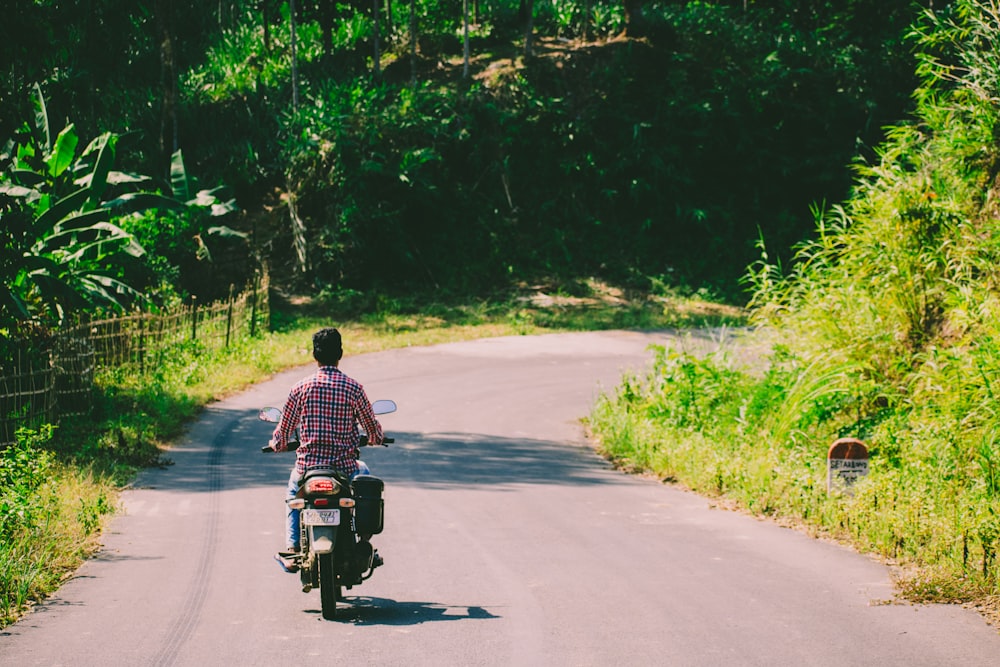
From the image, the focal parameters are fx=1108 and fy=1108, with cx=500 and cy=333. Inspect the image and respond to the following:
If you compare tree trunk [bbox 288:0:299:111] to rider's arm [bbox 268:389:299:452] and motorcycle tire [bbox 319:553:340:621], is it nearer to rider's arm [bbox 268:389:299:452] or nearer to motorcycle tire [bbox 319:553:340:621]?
rider's arm [bbox 268:389:299:452]

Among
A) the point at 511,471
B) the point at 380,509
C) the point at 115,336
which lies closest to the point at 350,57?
the point at 115,336

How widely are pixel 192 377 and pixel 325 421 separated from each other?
12339 millimetres

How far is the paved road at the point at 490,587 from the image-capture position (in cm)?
621

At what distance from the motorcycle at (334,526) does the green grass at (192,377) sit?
1.86 metres

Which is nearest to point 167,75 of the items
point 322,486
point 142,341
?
point 142,341

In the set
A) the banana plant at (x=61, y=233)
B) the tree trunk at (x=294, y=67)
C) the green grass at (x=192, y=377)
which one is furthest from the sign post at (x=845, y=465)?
the tree trunk at (x=294, y=67)

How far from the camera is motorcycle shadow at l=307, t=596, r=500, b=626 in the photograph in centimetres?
682

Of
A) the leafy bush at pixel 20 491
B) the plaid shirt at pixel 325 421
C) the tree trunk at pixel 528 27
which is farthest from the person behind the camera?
the tree trunk at pixel 528 27

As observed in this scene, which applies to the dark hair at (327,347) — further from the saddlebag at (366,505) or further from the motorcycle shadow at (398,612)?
the motorcycle shadow at (398,612)

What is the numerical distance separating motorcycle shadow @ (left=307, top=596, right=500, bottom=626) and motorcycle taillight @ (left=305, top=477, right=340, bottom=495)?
2.80 feet

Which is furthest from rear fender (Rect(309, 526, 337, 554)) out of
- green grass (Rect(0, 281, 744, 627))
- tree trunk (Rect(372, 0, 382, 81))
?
tree trunk (Rect(372, 0, 382, 81))

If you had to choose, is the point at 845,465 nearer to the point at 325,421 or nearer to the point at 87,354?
the point at 325,421

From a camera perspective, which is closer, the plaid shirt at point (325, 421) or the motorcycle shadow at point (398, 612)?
the motorcycle shadow at point (398, 612)

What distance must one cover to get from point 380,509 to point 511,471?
19.8ft
